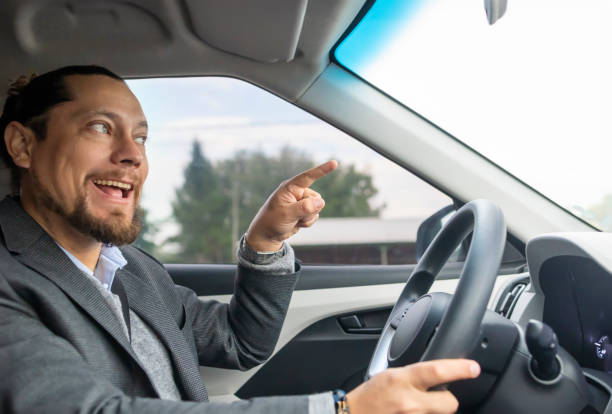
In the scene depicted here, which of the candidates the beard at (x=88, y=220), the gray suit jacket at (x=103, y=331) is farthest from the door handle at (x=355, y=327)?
the beard at (x=88, y=220)

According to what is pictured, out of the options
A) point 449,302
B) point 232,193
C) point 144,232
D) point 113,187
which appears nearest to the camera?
point 449,302

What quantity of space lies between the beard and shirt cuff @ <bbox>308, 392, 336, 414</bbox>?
658mm

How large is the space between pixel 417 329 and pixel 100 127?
34.2 inches

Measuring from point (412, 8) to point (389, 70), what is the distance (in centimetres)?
25

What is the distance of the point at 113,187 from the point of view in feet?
4.48

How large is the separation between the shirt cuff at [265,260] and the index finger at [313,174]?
23 centimetres

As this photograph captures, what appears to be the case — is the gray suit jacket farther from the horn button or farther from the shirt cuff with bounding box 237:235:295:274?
the horn button

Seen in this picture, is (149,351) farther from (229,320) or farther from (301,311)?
(301,311)

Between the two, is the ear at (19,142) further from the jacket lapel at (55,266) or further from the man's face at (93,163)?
the jacket lapel at (55,266)

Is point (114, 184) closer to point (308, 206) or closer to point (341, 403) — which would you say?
point (308, 206)

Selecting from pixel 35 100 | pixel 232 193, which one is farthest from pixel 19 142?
pixel 232 193

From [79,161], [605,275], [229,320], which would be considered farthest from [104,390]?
[605,275]

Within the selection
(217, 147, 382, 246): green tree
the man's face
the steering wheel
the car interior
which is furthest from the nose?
(217, 147, 382, 246): green tree

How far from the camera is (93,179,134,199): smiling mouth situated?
1.34 metres
